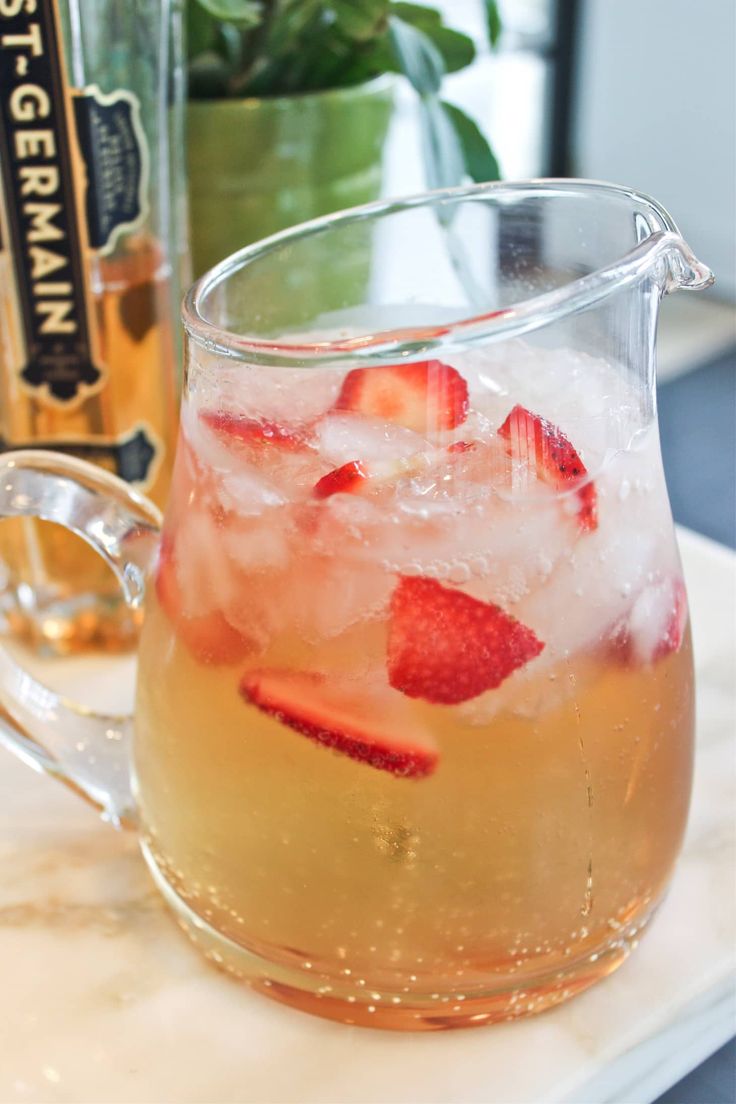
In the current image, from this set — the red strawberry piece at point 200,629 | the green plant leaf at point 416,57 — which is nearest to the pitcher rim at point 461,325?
the red strawberry piece at point 200,629

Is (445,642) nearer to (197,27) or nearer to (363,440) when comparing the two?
(363,440)

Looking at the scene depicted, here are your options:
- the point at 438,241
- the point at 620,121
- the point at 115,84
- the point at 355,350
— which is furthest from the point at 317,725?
Answer: the point at 620,121

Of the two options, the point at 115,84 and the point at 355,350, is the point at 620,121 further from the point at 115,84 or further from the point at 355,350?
the point at 355,350

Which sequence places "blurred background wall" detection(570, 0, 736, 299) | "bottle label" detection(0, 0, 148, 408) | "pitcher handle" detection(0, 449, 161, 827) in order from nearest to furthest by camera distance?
"pitcher handle" detection(0, 449, 161, 827), "bottle label" detection(0, 0, 148, 408), "blurred background wall" detection(570, 0, 736, 299)

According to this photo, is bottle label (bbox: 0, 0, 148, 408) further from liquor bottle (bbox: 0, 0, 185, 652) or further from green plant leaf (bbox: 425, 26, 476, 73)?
green plant leaf (bbox: 425, 26, 476, 73)

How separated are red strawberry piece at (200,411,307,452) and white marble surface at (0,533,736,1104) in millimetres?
253

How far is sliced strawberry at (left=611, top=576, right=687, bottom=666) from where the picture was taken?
1.78 feet

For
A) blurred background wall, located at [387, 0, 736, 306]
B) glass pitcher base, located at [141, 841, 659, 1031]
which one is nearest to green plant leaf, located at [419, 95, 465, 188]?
glass pitcher base, located at [141, 841, 659, 1031]

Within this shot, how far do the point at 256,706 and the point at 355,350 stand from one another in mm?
152

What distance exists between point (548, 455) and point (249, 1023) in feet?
0.93

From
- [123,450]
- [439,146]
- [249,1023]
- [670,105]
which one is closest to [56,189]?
[123,450]

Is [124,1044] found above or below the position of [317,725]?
below

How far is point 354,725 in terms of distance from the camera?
1.70 feet

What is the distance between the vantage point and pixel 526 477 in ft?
1.68
